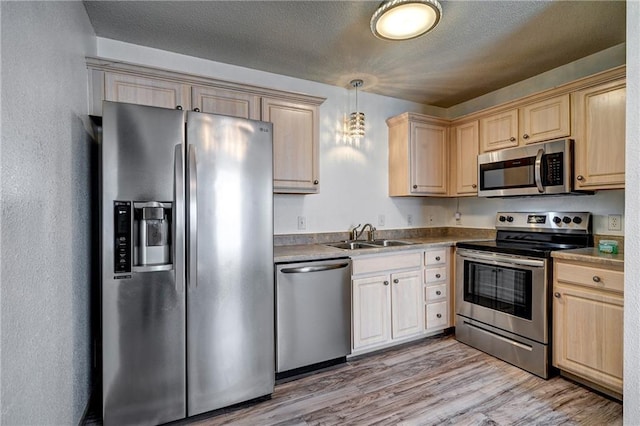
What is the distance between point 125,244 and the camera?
5.65 ft

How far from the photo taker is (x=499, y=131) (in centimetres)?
304

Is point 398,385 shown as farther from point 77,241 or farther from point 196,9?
point 196,9

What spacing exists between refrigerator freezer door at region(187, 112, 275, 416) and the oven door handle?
1.85 meters

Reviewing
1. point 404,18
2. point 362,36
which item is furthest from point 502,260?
point 362,36

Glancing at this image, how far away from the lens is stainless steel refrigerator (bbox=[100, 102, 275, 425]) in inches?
67.1

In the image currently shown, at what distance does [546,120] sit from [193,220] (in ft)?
9.36

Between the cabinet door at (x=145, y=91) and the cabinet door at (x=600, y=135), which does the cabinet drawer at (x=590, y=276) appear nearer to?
the cabinet door at (x=600, y=135)

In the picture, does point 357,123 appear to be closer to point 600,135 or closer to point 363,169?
point 363,169

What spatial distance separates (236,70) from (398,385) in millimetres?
2857

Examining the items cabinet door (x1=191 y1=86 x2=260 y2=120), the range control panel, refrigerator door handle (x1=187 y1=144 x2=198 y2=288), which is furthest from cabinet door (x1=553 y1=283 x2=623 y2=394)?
cabinet door (x1=191 y1=86 x2=260 y2=120)

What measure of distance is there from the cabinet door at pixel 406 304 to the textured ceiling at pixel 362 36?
1858 millimetres

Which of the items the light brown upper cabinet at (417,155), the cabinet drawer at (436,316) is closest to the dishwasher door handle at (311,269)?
the cabinet drawer at (436,316)

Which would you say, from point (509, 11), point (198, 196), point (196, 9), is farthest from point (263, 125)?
point (509, 11)

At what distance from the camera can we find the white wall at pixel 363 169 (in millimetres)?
2592
